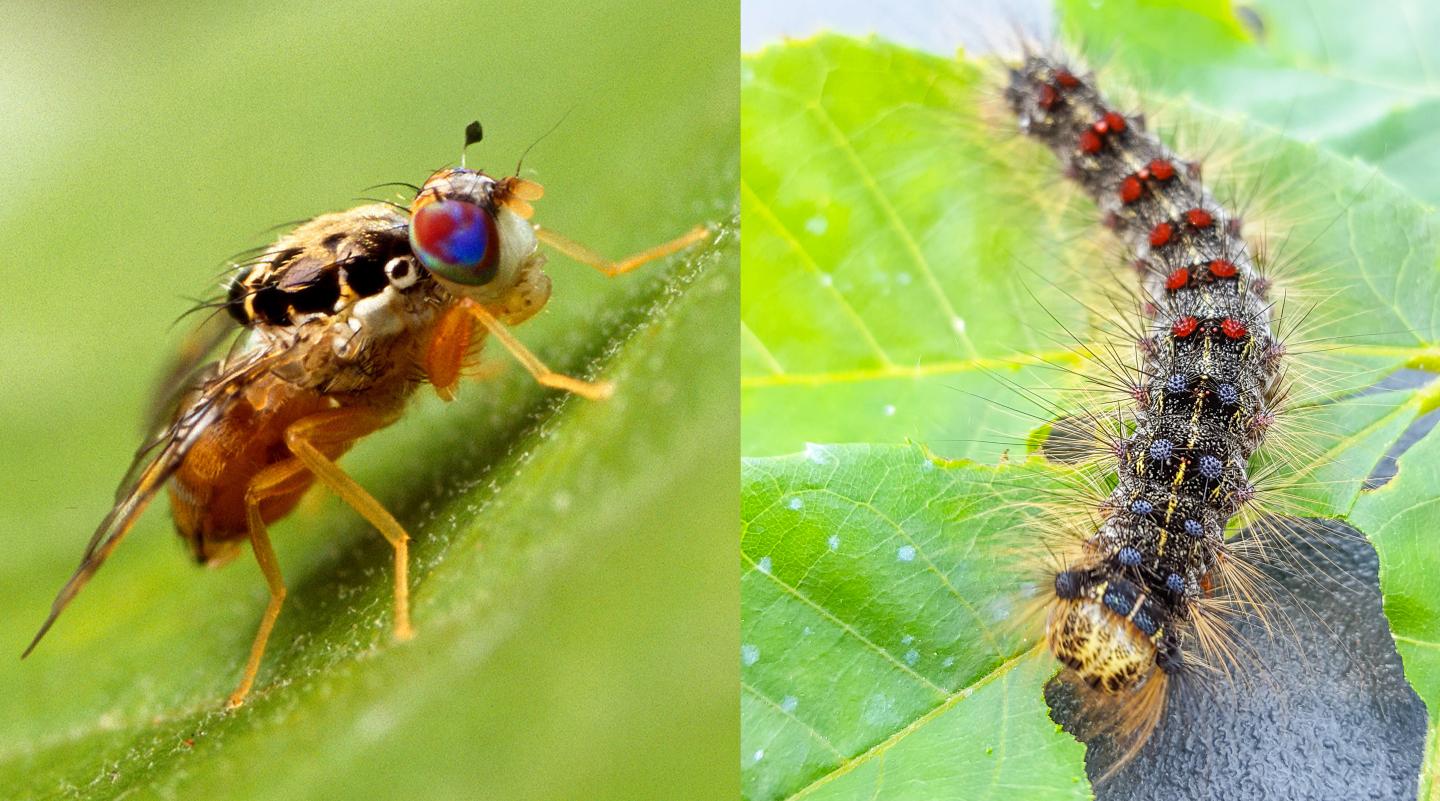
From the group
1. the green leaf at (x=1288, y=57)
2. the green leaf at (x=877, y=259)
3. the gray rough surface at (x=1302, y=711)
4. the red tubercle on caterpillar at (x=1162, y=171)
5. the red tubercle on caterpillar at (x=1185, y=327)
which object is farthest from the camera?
the green leaf at (x=1288, y=57)

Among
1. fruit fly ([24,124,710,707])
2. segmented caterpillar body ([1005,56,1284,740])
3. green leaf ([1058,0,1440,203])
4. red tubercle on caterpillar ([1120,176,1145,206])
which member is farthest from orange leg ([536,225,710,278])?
green leaf ([1058,0,1440,203])

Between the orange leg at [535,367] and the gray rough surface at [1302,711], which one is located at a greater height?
the orange leg at [535,367]

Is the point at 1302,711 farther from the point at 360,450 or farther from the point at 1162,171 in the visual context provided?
the point at 360,450

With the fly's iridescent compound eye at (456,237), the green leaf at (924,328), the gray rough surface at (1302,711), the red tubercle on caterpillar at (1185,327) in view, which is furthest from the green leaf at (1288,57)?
the fly's iridescent compound eye at (456,237)

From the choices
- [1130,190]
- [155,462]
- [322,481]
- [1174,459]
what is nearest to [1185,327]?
[1174,459]

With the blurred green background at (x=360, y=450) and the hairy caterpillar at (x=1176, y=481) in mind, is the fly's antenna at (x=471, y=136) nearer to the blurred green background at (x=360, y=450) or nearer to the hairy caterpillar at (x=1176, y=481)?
the blurred green background at (x=360, y=450)

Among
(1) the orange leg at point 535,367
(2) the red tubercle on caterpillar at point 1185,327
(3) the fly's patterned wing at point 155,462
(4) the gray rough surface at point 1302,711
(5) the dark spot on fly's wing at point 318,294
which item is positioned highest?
(5) the dark spot on fly's wing at point 318,294
